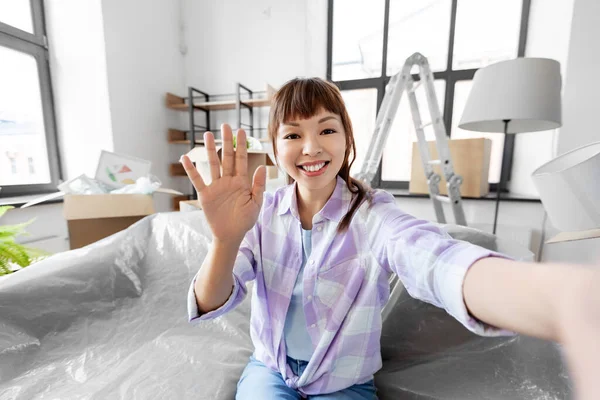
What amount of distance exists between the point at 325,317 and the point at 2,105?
2.65 metres

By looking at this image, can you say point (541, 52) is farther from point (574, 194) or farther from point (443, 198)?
point (574, 194)

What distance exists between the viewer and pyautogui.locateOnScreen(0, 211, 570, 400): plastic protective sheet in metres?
0.68

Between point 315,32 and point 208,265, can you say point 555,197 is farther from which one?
point 315,32

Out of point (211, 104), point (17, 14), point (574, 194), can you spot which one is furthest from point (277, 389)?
point (17, 14)

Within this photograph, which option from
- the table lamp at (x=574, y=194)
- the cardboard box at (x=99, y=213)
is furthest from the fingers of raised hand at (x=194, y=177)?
the cardboard box at (x=99, y=213)

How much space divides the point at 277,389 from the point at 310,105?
0.60m

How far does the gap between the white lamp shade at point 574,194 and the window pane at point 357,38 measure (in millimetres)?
1991

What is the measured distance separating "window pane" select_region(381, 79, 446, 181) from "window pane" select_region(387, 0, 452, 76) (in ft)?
0.84

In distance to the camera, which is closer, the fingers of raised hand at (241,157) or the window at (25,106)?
the fingers of raised hand at (241,157)

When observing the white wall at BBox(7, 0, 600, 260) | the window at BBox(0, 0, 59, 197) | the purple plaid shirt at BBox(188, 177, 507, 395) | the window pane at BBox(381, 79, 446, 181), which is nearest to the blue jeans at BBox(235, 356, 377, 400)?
the purple plaid shirt at BBox(188, 177, 507, 395)

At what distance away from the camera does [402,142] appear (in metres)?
2.56

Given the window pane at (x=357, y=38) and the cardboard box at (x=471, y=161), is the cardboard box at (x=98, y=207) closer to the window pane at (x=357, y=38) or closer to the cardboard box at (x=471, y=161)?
the cardboard box at (x=471, y=161)

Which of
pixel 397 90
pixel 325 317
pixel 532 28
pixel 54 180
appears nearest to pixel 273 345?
pixel 325 317

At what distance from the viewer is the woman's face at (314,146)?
23.4 inches
